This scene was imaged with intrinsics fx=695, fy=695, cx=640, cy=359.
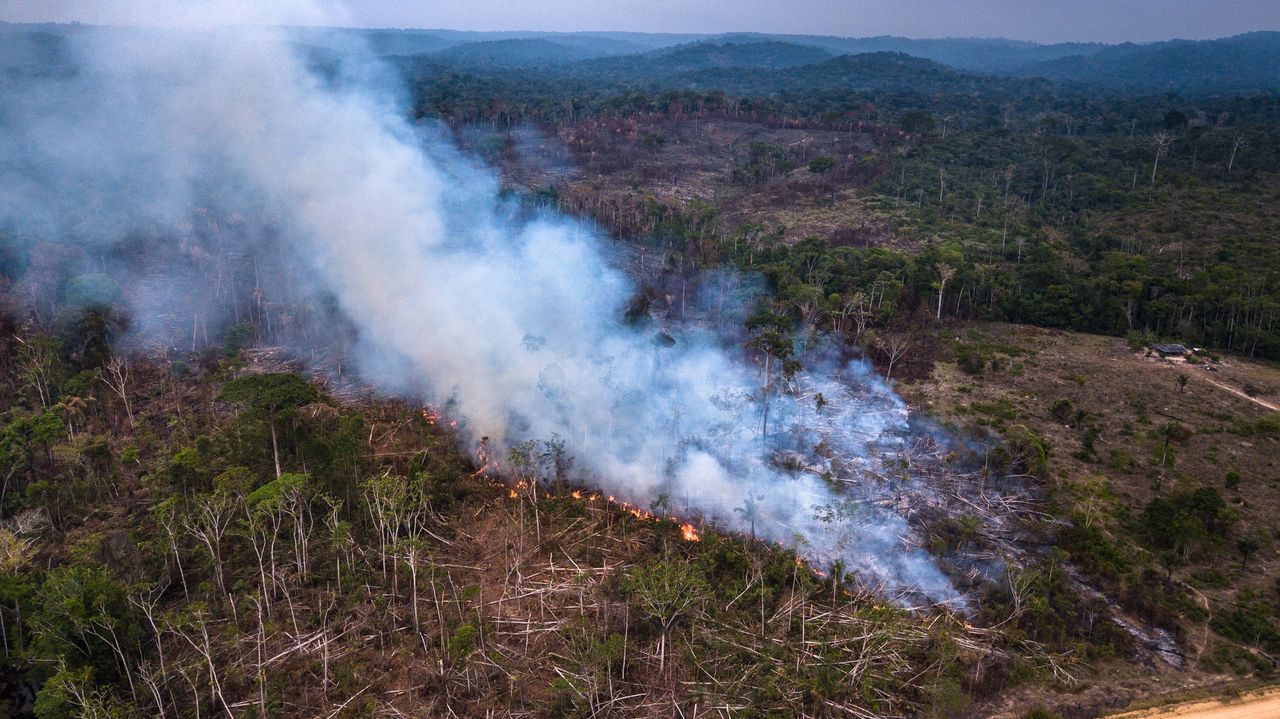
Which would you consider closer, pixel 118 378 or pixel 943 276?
pixel 118 378

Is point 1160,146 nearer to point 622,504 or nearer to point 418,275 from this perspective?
point 418,275

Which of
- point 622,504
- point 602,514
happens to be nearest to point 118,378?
point 602,514

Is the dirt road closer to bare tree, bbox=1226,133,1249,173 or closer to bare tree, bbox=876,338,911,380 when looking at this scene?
bare tree, bbox=876,338,911,380

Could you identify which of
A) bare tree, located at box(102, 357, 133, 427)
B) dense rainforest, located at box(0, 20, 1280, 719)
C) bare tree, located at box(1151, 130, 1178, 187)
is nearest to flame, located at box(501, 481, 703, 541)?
dense rainforest, located at box(0, 20, 1280, 719)

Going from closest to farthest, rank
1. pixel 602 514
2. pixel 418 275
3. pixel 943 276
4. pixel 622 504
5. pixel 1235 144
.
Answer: pixel 602 514, pixel 622 504, pixel 418 275, pixel 943 276, pixel 1235 144

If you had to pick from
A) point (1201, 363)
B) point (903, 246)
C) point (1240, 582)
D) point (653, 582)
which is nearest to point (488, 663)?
point (653, 582)

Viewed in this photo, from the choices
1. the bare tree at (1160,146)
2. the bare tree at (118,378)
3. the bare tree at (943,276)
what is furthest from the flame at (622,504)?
the bare tree at (1160,146)
